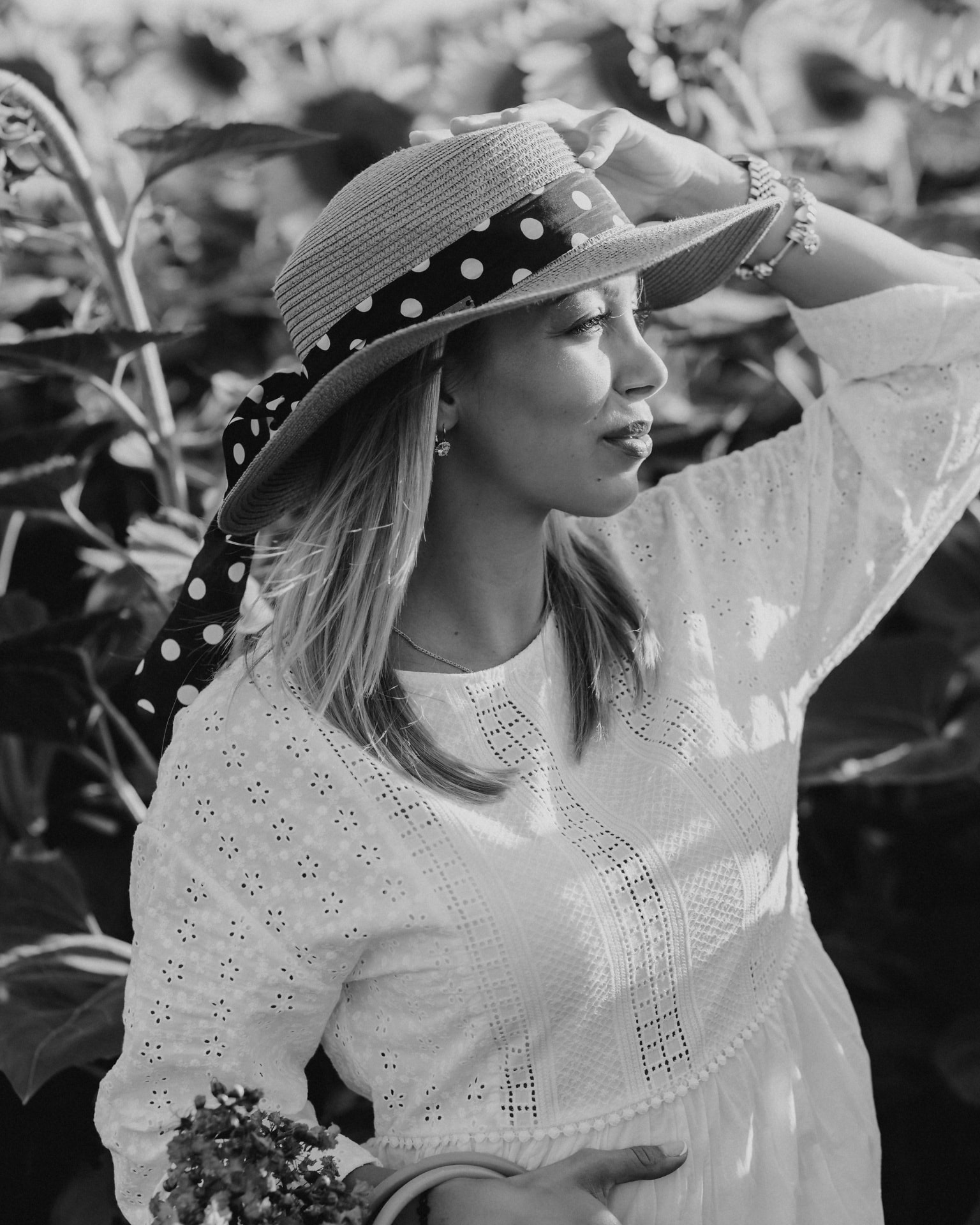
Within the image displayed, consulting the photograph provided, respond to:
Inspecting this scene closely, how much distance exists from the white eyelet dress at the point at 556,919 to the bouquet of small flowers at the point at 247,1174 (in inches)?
5.5

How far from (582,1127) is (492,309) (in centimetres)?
73

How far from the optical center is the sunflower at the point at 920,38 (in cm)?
215

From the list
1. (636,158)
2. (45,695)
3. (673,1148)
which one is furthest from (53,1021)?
(636,158)

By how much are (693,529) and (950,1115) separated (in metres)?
1.23

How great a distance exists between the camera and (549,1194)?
1.23m

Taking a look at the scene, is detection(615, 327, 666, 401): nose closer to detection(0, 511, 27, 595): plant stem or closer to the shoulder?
the shoulder

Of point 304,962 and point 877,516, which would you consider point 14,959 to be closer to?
point 304,962

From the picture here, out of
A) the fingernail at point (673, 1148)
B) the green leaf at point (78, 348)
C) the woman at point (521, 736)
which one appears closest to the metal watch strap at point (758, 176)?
the woman at point (521, 736)

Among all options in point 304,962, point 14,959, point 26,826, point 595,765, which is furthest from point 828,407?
point 26,826

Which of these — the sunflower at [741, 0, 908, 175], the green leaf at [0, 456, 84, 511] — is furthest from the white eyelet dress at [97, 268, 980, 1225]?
the sunflower at [741, 0, 908, 175]

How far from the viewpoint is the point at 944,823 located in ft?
8.63

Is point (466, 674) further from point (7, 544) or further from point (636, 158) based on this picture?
point (7, 544)

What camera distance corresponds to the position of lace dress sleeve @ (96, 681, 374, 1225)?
1.26 m

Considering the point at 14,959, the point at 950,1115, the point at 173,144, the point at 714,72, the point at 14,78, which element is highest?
the point at 14,78
